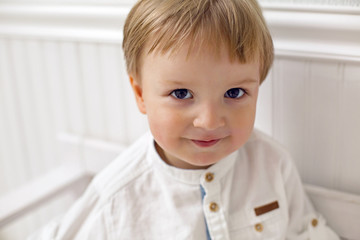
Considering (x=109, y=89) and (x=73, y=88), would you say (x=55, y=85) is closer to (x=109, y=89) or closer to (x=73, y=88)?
(x=73, y=88)

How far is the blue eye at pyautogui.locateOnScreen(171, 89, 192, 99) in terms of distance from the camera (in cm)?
91

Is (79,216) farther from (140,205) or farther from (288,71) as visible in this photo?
(288,71)

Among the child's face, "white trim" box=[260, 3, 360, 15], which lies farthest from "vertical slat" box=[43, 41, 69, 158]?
"white trim" box=[260, 3, 360, 15]

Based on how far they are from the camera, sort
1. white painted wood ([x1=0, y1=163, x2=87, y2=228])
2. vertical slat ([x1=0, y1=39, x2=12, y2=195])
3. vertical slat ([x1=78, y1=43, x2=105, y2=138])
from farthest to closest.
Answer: vertical slat ([x1=0, y1=39, x2=12, y2=195]) → vertical slat ([x1=78, y1=43, x2=105, y2=138]) → white painted wood ([x1=0, y1=163, x2=87, y2=228])

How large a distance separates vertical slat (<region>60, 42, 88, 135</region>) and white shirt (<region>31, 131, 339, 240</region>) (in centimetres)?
39

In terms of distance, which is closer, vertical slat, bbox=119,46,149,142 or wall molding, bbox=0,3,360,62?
wall molding, bbox=0,3,360,62

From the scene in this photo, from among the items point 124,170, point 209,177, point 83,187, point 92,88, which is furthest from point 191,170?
point 83,187

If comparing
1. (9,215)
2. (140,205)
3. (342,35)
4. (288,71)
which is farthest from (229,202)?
(9,215)

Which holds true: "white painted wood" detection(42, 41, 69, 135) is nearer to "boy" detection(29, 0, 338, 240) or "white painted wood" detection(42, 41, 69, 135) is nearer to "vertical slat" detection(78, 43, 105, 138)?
"vertical slat" detection(78, 43, 105, 138)

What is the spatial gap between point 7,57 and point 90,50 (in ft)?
1.24

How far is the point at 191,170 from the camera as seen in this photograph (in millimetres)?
1036

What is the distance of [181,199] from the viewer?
1051 mm

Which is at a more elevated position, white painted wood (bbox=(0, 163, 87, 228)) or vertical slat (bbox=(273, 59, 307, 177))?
vertical slat (bbox=(273, 59, 307, 177))

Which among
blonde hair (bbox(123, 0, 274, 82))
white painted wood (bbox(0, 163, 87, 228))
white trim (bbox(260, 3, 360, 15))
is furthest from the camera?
white painted wood (bbox(0, 163, 87, 228))
